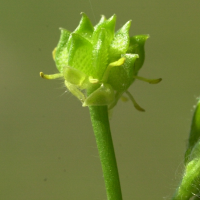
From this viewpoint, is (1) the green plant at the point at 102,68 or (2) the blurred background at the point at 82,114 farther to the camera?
(2) the blurred background at the point at 82,114

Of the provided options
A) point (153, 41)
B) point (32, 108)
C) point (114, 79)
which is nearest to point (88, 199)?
point (32, 108)

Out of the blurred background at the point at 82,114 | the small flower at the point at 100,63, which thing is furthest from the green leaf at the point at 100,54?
the blurred background at the point at 82,114

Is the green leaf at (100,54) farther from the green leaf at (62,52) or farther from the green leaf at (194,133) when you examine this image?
the green leaf at (194,133)

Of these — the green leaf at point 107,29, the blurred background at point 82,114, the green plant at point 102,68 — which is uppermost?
the green leaf at point 107,29

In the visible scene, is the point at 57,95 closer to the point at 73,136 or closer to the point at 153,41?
the point at 73,136

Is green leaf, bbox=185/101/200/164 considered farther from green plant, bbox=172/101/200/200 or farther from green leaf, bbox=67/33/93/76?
green leaf, bbox=67/33/93/76

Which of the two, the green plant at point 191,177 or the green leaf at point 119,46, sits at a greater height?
the green leaf at point 119,46

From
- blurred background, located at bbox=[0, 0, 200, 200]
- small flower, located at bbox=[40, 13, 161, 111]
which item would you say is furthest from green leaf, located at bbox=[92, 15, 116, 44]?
blurred background, located at bbox=[0, 0, 200, 200]
